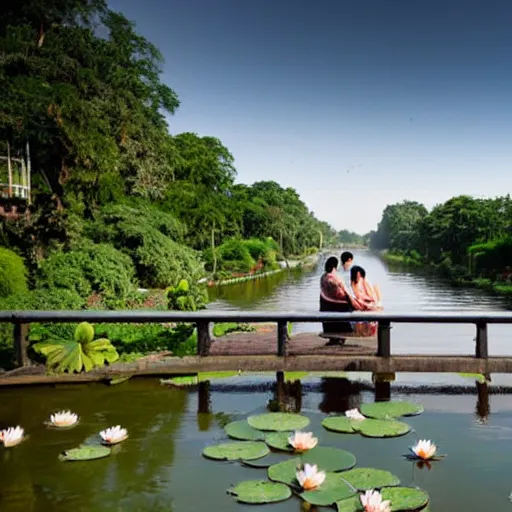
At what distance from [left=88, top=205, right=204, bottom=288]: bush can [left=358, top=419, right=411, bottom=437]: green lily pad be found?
1430 centimetres

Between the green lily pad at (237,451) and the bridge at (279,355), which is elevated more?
the bridge at (279,355)

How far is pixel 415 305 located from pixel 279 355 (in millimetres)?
17564

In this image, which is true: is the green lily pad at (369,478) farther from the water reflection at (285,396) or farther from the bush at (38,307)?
the bush at (38,307)

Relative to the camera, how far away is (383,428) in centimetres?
443

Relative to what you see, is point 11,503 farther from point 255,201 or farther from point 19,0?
point 255,201

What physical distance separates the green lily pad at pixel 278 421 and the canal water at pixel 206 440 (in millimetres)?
173

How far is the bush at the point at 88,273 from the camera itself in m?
12.0

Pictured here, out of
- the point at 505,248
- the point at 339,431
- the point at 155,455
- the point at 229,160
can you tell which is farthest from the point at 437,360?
the point at 229,160

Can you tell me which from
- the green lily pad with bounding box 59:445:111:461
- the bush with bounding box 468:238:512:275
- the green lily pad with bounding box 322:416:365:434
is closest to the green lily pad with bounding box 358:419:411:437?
the green lily pad with bounding box 322:416:365:434

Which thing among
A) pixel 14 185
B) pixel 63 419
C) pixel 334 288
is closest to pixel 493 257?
pixel 14 185

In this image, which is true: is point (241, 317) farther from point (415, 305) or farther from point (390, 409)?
point (415, 305)

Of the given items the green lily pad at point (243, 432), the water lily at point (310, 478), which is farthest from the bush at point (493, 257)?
the water lily at point (310, 478)

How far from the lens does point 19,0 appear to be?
2036cm

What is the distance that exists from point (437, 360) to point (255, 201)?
2102 inches
